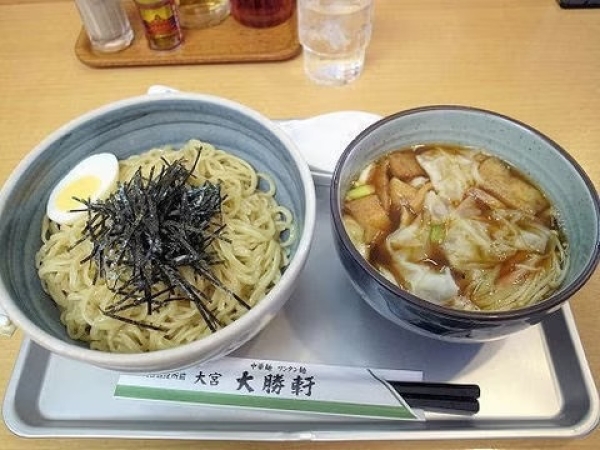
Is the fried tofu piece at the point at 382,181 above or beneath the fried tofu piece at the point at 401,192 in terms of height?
above

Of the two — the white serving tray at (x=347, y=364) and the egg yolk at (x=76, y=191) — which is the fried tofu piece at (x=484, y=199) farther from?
the egg yolk at (x=76, y=191)

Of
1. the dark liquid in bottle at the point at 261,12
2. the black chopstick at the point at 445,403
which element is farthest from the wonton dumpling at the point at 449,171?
the dark liquid in bottle at the point at 261,12

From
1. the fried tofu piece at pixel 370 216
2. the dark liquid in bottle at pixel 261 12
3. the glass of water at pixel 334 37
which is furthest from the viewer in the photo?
the dark liquid in bottle at pixel 261 12

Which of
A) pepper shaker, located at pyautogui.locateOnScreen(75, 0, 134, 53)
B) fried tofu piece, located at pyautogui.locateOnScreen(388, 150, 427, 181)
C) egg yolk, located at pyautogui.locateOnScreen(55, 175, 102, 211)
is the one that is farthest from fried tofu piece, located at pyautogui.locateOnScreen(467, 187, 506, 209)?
pepper shaker, located at pyautogui.locateOnScreen(75, 0, 134, 53)

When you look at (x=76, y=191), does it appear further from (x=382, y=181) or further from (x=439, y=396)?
(x=439, y=396)

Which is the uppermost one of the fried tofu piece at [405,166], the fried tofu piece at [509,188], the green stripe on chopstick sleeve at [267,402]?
the fried tofu piece at [405,166]

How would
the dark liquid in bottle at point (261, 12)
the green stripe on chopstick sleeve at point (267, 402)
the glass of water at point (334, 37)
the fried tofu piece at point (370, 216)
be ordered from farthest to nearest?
the dark liquid in bottle at point (261, 12) < the glass of water at point (334, 37) < the fried tofu piece at point (370, 216) < the green stripe on chopstick sleeve at point (267, 402)

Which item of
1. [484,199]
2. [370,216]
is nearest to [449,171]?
[484,199]

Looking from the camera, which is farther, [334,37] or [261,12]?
[261,12]
